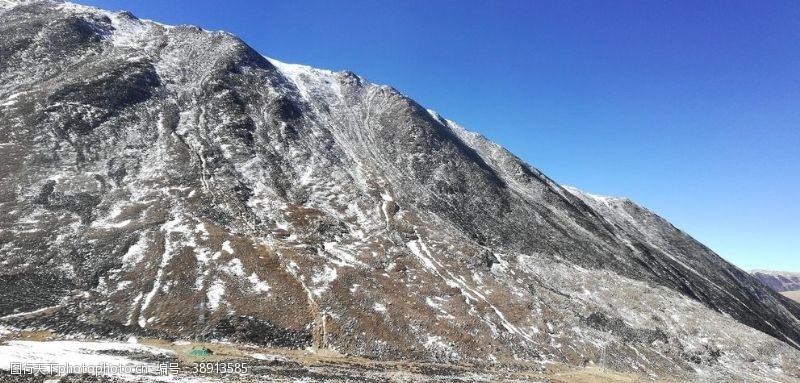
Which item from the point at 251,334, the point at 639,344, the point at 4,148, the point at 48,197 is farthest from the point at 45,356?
the point at 639,344

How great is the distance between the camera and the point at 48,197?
194ft

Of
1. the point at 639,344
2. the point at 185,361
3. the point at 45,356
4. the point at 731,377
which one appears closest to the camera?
the point at 45,356

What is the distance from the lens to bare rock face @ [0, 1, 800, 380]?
47562 millimetres

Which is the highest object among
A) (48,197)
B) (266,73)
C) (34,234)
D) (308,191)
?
(266,73)

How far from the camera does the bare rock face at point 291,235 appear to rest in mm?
47562

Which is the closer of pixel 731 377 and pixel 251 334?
pixel 251 334

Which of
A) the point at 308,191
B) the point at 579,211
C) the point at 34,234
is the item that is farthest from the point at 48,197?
the point at 579,211

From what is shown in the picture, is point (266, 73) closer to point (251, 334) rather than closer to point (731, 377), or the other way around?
point (251, 334)

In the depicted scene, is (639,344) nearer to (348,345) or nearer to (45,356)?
(348,345)

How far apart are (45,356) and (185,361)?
8888 mm

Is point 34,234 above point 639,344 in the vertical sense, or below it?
above

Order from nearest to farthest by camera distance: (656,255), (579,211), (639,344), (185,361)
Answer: (185,361)
(639,344)
(656,255)
(579,211)

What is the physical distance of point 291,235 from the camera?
65.4 m

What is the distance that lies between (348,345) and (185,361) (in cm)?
1565
